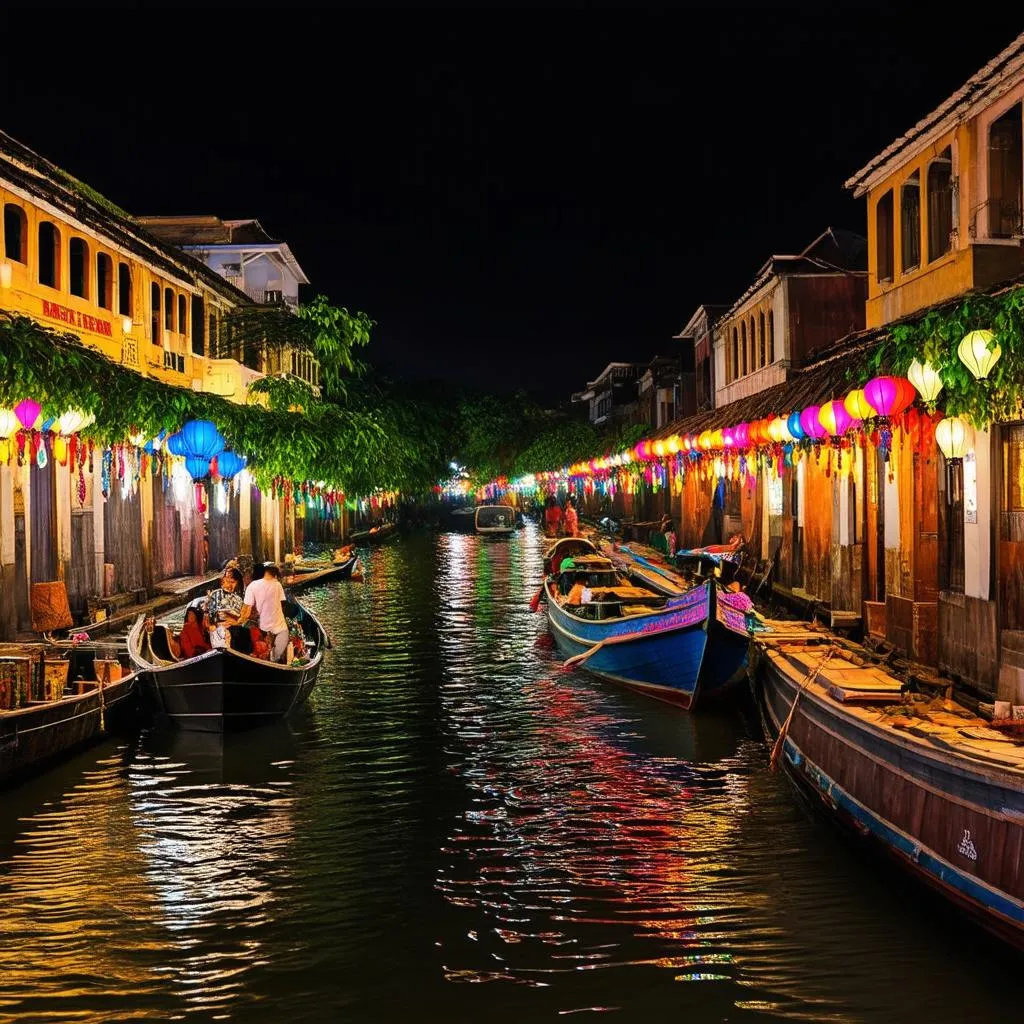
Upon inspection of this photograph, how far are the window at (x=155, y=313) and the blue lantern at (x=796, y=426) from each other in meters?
17.1

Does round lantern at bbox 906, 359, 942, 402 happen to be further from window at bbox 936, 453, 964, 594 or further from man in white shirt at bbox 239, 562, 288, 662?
man in white shirt at bbox 239, 562, 288, 662

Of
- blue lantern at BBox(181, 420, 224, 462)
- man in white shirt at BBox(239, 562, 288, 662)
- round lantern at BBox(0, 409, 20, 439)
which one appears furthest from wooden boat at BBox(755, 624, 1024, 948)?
blue lantern at BBox(181, 420, 224, 462)

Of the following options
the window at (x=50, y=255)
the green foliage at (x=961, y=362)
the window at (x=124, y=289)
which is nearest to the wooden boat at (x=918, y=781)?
the green foliage at (x=961, y=362)

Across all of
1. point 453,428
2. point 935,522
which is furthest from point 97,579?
point 453,428

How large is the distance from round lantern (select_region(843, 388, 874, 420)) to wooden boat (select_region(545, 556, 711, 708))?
3334 mm

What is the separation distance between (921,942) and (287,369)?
126ft

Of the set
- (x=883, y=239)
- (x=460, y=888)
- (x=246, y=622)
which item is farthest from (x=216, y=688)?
(x=883, y=239)

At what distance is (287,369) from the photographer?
43812mm

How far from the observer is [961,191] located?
15.2m

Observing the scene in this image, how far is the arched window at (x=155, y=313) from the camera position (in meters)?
27.1

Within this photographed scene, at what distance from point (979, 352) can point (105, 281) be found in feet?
62.6

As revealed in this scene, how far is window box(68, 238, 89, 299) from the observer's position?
22.7 metres

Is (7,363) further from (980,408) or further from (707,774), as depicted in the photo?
(980,408)

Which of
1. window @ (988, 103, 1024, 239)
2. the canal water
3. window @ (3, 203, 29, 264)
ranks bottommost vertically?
the canal water
